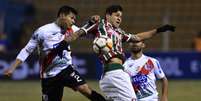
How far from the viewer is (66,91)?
71.2 feet

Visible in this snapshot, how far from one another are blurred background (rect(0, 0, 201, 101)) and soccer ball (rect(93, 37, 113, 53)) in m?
13.0

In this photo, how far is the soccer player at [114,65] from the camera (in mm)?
9922

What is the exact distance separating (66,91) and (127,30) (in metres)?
8.85

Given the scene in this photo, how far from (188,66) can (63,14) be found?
15.2m

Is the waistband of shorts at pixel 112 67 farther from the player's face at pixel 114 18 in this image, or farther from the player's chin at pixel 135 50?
the player's chin at pixel 135 50

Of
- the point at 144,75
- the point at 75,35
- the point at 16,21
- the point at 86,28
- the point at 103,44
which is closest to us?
the point at 103,44

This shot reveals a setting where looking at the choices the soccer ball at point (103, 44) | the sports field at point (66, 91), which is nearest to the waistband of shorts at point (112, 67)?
the soccer ball at point (103, 44)

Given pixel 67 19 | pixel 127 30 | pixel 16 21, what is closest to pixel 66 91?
pixel 127 30

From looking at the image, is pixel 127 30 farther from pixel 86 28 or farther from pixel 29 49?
pixel 86 28

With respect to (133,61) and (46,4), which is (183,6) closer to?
(46,4)

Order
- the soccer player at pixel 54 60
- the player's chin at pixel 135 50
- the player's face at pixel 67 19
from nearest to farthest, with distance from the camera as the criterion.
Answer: the player's chin at pixel 135 50, the player's face at pixel 67 19, the soccer player at pixel 54 60

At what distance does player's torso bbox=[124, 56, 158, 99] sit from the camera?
11078 millimetres

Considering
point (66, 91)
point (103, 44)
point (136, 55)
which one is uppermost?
point (103, 44)

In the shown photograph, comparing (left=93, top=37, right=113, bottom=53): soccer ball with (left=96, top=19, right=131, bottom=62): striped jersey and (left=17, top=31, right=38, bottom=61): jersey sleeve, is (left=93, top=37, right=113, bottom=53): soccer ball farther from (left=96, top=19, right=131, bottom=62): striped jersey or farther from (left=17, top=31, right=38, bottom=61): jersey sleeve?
(left=17, top=31, right=38, bottom=61): jersey sleeve
